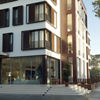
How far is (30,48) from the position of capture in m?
29.5

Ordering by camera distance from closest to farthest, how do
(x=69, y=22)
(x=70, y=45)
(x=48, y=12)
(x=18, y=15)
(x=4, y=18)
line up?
(x=48, y=12), (x=18, y=15), (x=4, y=18), (x=70, y=45), (x=69, y=22)

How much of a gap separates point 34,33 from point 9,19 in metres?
4.92

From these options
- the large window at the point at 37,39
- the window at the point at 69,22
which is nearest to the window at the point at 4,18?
the large window at the point at 37,39

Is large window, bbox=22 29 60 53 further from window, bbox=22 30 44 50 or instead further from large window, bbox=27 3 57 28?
large window, bbox=27 3 57 28

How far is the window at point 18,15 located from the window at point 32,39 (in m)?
1.98

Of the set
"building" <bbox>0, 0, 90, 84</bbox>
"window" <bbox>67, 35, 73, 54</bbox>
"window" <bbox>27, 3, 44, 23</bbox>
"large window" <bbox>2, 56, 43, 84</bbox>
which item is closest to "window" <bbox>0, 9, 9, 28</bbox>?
"building" <bbox>0, 0, 90, 84</bbox>

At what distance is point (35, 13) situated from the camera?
30.0 metres

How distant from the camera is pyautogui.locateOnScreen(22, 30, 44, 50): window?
29234mm

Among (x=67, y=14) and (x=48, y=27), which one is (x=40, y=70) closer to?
(x=48, y=27)

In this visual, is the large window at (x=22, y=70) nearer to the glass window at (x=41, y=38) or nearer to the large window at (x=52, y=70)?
the large window at (x=52, y=70)

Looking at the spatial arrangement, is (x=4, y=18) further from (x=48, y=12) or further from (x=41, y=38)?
(x=41, y=38)

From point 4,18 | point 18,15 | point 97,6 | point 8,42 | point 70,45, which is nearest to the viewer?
point 97,6

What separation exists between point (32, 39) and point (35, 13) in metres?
3.64

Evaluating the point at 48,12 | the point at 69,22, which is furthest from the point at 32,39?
the point at 69,22
